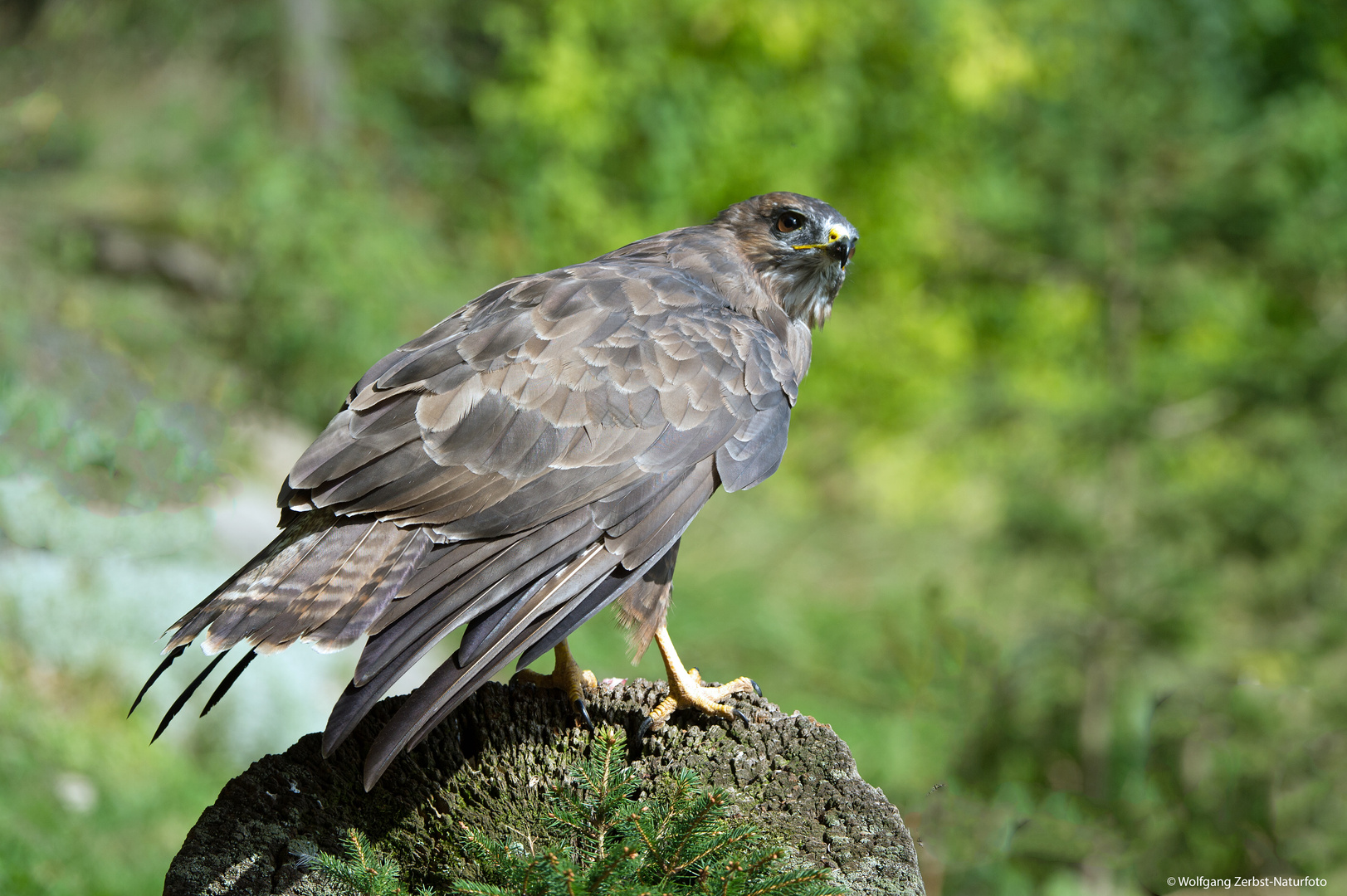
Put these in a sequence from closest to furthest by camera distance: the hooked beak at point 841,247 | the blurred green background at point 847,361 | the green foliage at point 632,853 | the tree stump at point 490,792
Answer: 1. the green foliage at point 632,853
2. the tree stump at point 490,792
3. the hooked beak at point 841,247
4. the blurred green background at point 847,361

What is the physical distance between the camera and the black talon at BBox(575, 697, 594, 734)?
2703 millimetres

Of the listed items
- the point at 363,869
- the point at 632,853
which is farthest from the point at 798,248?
the point at 363,869

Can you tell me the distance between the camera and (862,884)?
88.8 inches

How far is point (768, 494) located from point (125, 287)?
19.3 ft

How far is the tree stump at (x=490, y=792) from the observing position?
7.81 feet

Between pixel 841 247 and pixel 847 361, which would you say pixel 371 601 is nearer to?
pixel 841 247

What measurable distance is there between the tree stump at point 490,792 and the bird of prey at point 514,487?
0.12 metres

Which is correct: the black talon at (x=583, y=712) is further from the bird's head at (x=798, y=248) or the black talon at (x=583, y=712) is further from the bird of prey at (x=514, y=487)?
the bird's head at (x=798, y=248)

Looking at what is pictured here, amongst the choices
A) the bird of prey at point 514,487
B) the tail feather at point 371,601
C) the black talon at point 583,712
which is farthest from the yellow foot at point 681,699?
the tail feather at point 371,601

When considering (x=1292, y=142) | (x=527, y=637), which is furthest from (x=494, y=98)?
(x=527, y=637)

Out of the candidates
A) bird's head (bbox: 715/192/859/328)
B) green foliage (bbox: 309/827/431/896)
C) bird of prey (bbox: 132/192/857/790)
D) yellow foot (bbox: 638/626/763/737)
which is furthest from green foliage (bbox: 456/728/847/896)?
bird's head (bbox: 715/192/859/328)

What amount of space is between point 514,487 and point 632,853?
2.87ft

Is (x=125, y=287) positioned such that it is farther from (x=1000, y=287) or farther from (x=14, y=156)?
(x=1000, y=287)

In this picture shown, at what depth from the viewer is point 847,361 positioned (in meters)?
10.4
